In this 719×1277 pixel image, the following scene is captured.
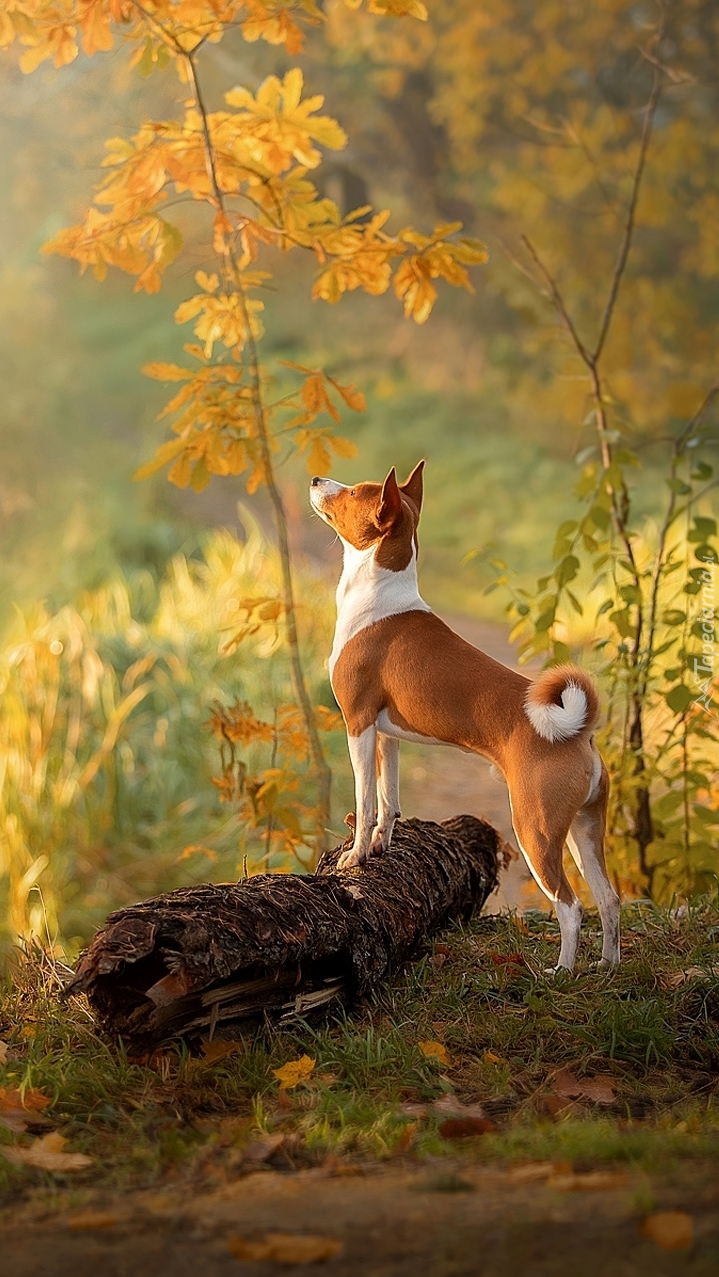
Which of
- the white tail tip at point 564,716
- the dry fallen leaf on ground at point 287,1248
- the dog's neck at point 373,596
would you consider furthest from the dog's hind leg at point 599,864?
the dry fallen leaf on ground at point 287,1248

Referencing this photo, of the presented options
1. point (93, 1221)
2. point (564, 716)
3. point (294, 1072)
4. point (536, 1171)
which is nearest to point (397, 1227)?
point (536, 1171)

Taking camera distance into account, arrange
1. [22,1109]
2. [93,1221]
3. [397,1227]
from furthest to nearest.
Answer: [22,1109]
[93,1221]
[397,1227]

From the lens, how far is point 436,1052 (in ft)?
9.20

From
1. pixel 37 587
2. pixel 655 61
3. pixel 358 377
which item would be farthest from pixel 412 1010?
pixel 358 377

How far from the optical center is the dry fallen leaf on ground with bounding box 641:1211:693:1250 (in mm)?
1661

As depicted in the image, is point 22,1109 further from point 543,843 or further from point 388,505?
point 388,505

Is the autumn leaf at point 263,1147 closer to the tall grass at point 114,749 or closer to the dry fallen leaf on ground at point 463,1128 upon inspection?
the dry fallen leaf on ground at point 463,1128

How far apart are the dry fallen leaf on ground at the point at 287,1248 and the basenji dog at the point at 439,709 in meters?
1.35

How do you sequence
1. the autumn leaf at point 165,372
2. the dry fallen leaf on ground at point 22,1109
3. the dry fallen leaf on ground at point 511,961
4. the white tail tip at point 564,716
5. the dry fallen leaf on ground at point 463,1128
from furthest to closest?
the autumn leaf at point 165,372 → the dry fallen leaf on ground at point 511,961 → the white tail tip at point 564,716 → the dry fallen leaf on ground at point 22,1109 → the dry fallen leaf on ground at point 463,1128

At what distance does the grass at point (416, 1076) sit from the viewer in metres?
2.21

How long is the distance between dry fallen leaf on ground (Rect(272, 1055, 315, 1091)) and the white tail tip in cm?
93

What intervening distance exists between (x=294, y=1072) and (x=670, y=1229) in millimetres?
1159

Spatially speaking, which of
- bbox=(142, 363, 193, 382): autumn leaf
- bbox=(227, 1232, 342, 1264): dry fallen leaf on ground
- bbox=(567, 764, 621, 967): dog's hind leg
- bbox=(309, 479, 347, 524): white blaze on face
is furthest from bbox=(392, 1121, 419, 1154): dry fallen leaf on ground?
bbox=(142, 363, 193, 382): autumn leaf

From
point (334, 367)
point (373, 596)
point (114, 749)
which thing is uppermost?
point (334, 367)
